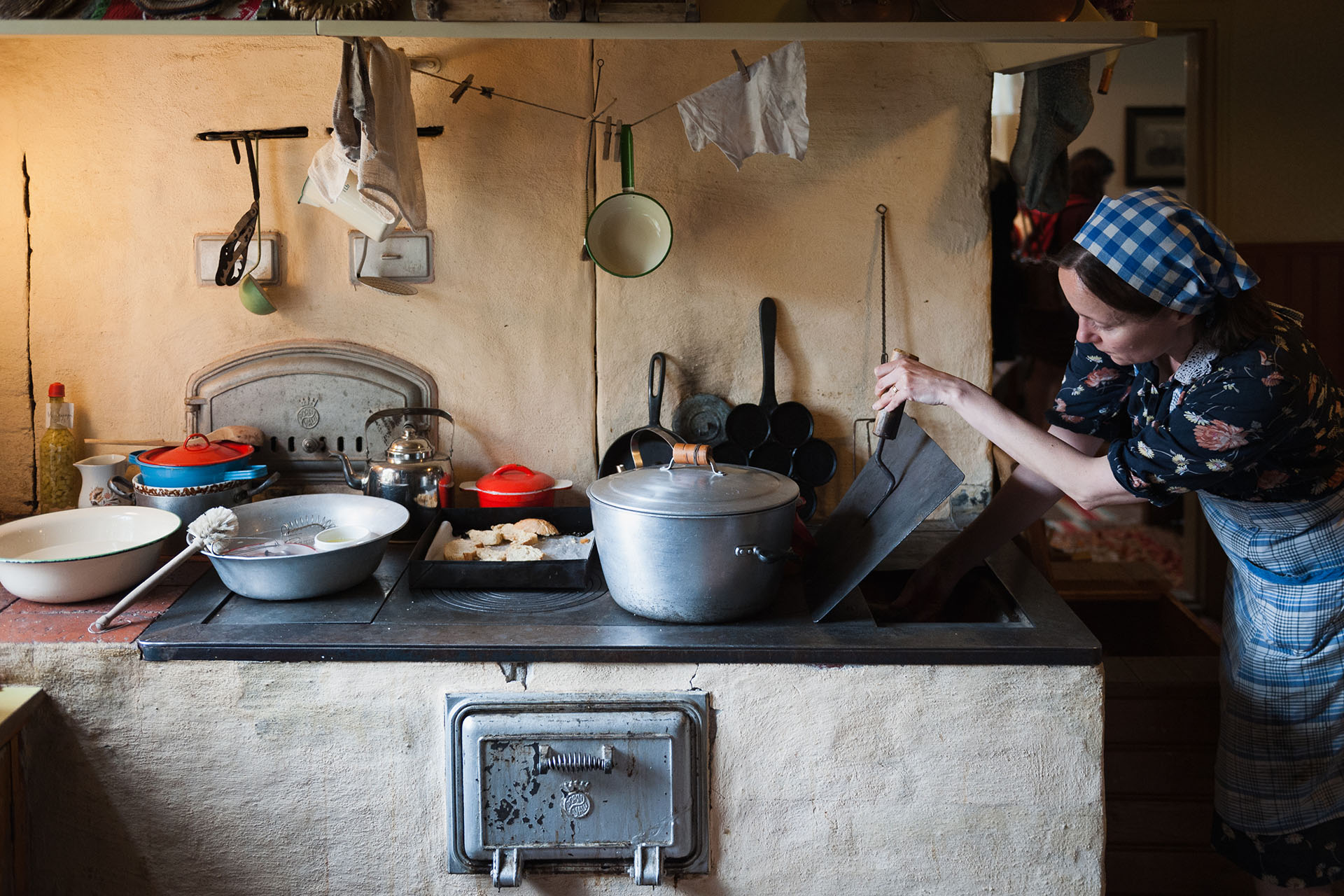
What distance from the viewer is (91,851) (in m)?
1.67

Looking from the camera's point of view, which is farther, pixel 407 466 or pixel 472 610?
pixel 407 466

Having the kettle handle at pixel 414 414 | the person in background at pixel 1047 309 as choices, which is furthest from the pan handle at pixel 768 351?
the person in background at pixel 1047 309

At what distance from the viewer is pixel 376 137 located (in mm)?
1869

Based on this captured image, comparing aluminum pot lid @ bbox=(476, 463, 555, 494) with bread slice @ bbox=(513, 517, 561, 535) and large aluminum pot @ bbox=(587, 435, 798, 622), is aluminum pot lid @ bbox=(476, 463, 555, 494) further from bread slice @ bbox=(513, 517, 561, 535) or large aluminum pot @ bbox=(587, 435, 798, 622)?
large aluminum pot @ bbox=(587, 435, 798, 622)

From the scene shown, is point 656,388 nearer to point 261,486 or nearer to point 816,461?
point 816,461

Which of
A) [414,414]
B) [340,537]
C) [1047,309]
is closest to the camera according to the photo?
[340,537]

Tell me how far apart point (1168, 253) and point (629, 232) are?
1.10 meters

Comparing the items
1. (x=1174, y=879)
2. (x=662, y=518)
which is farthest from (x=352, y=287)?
(x=1174, y=879)

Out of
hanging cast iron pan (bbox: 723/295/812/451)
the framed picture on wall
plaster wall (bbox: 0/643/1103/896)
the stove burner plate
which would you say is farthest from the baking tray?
the framed picture on wall

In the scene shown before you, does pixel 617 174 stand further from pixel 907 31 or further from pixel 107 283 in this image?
pixel 107 283

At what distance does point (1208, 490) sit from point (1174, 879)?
1064mm

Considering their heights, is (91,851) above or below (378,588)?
below

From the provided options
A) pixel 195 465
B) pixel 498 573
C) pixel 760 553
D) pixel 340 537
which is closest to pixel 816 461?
pixel 760 553

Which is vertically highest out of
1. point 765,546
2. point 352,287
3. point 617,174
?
point 617,174
